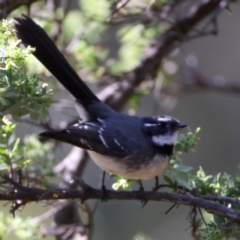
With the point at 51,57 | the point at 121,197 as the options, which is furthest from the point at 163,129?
the point at 121,197

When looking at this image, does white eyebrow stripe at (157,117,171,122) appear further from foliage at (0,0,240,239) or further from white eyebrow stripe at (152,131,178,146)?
foliage at (0,0,240,239)

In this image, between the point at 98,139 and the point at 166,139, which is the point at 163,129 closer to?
the point at 166,139

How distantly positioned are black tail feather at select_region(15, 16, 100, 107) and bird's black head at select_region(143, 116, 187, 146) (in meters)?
0.40

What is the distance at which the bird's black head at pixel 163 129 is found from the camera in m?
3.44

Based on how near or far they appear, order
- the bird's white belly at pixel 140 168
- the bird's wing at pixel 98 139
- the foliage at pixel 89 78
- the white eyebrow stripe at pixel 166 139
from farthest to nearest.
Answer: the white eyebrow stripe at pixel 166 139 → the bird's wing at pixel 98 139 → the bird's white belly at pixel 140 168 → the foliage at pixel 89 78

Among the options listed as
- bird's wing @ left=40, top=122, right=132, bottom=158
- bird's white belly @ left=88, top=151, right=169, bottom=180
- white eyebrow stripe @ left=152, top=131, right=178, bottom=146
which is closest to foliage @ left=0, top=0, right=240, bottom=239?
bird's white belly @ left=88, top=151, right=169, bottom=180

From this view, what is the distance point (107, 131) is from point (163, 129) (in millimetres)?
328

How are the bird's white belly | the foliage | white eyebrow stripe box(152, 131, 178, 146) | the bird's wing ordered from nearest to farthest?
Result: the foliage < the bird's white belly < the bird's wing < white eyebrow stripe box(152, 131, 178, 146)

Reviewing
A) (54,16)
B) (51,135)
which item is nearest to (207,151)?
(54,16)

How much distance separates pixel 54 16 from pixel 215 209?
2116 mm

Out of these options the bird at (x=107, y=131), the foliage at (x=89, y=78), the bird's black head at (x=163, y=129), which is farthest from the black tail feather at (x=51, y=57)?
the bird's black head at (x=163, y=129)

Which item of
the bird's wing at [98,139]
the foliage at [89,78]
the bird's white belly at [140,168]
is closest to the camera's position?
the foliage at [89,78]

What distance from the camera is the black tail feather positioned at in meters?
3.14

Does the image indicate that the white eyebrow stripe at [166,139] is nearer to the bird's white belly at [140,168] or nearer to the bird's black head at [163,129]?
the bird's black head at [163,129]
